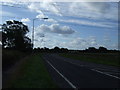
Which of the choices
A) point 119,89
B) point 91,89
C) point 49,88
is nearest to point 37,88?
point 49,88

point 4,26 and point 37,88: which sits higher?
point 4,26

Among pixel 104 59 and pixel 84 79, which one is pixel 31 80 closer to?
pixel 84 79

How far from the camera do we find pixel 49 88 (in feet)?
42.3

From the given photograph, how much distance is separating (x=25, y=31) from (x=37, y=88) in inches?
3361

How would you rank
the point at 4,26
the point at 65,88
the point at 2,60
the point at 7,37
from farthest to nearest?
the point at 4,26
the point at 7,37
the point at 2,60
the point at 65,88

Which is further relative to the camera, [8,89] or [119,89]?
[119,89]

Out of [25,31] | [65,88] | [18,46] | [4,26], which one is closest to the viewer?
[65,88]

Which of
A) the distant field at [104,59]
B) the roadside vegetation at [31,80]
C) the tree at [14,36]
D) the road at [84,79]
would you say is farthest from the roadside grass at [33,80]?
the tree at [14,36]

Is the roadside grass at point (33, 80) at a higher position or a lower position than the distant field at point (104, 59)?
higher

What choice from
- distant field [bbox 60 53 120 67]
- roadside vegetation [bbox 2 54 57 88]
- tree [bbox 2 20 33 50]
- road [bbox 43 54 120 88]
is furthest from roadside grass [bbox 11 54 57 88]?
tree [bbox 2 20 33 50]

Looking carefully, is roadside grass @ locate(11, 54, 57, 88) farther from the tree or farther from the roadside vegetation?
the tree

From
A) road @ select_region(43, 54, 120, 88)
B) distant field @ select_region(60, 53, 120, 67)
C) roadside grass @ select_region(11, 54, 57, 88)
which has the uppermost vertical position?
roadside grass @ select_region(11, 54, 57, 88)

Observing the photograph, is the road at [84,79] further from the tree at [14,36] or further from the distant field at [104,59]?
the tree at [14,36]

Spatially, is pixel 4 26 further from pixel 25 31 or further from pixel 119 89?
pixel 119 89
